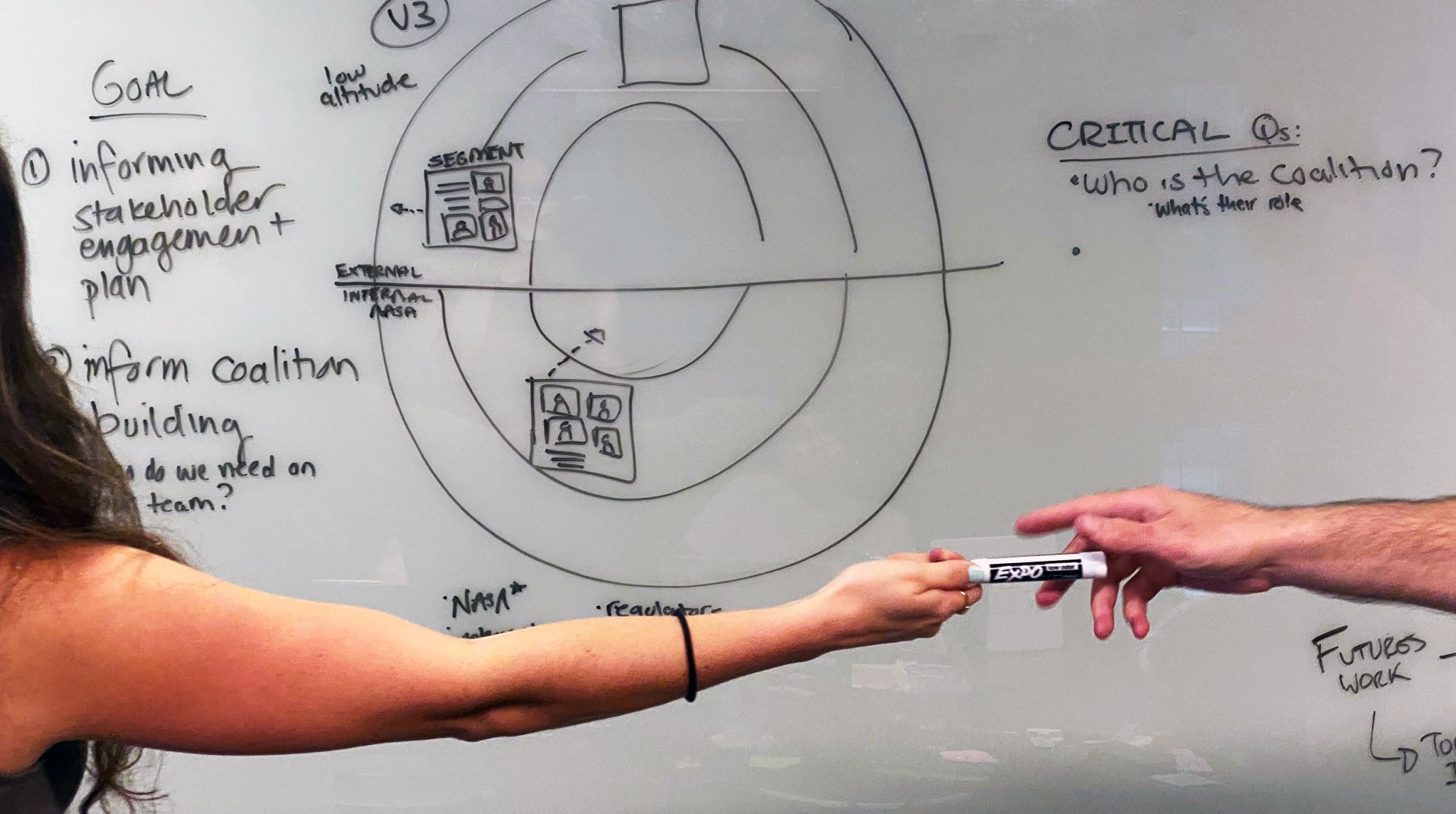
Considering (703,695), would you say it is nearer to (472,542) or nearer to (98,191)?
(472,542)

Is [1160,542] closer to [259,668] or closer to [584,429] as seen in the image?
[584,429]

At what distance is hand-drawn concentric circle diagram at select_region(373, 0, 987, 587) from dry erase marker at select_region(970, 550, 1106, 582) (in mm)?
250

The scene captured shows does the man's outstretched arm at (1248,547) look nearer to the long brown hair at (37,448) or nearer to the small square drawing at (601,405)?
the small square drawing at (601,405)

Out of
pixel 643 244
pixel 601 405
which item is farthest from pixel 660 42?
pixel 601 405

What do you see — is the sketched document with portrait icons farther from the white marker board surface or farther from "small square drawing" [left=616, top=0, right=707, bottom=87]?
"small square drawing" [left=616, top=0, right=707, bottom=87]

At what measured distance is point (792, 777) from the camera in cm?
121

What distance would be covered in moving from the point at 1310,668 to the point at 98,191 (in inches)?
60.9

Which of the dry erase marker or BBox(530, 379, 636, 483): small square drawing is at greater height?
BBox(530, 379, 636, 483): small square drawing

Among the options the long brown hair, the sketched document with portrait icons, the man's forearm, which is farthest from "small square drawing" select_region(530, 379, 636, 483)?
the man's forearm

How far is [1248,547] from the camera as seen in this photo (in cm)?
105

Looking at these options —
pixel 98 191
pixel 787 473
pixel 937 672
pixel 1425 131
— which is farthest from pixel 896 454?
pixel 98 191

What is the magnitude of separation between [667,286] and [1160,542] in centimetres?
61

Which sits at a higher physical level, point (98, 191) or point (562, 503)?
point (98, 191)

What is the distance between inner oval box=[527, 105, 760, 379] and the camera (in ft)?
3.89
